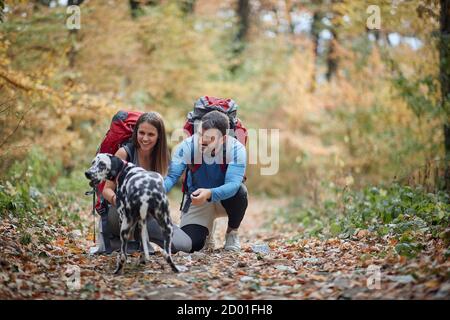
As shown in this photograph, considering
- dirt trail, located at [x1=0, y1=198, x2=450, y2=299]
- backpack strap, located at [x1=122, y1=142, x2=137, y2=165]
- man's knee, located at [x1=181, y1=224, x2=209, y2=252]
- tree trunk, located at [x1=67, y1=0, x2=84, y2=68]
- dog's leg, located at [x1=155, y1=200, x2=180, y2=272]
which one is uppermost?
tree trunk, located at [x1=67, y1=0, x2=84, y2=68]

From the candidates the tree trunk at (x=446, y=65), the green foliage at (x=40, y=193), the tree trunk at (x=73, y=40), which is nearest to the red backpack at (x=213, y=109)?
the green foliage at (x=40, y=193)

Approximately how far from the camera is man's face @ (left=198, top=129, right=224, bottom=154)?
5.39 metres

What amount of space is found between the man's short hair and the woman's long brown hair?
470 mm

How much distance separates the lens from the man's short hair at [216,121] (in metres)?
5.40

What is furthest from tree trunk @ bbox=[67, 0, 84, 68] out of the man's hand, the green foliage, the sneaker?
the man's hand

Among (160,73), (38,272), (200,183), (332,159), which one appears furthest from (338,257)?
(332,159)

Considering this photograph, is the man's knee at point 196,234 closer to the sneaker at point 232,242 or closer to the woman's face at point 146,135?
the sneaker at point 232,242

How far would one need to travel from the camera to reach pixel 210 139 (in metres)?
5.41

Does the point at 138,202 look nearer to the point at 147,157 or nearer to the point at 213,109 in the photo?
the point at 147,157

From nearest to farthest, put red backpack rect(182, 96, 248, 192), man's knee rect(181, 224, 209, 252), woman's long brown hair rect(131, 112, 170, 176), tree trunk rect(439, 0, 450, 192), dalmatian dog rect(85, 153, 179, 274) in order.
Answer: dalmatian dog rect(85, 153, 179, 274), woman's long brown hair rect(131, 112, 170, 176), man's knee rect(181, 224, 209, 252), red backpack rect(182, 96, 248, 192), tree trunk rect(439, 0, 450, 192)

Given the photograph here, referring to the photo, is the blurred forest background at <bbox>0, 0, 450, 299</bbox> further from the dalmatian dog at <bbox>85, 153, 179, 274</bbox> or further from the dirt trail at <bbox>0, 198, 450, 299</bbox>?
the dalmatian dog at <bbox>85, 153, 179, 274</bbox>

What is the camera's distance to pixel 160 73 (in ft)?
42.0

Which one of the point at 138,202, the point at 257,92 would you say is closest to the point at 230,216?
the point at 138,202
